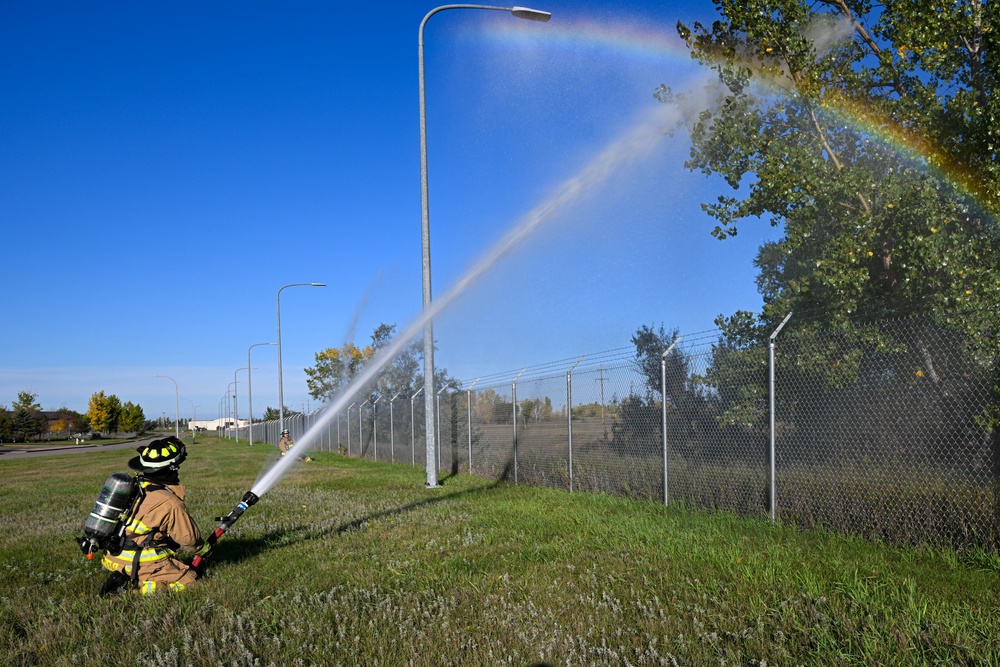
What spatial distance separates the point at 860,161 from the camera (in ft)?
33.4

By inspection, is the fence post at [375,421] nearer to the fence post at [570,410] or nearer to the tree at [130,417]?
the fence post at [570,410]

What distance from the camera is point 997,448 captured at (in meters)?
6.85

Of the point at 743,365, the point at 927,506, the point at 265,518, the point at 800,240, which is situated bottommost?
the point at 265,518

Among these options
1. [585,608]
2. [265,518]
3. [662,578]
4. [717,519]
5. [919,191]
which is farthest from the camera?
[265,518]

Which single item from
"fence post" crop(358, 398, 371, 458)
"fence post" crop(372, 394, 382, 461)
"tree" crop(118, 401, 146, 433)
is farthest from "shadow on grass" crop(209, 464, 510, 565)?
"tree" crop(118, 401, 146, 433)

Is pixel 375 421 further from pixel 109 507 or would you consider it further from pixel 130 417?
pixel 130 417

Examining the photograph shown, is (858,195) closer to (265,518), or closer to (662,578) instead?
(662,578)

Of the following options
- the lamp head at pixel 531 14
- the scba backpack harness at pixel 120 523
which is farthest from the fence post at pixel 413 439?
the scba backpack harness at pixel 120 523

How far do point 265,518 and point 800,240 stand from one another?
802 centimetres

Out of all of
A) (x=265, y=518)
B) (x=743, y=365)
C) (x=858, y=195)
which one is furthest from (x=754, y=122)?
(x=265, y=518)

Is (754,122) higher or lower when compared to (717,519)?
higher

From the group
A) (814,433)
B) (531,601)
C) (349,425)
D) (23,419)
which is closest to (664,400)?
(814,433)

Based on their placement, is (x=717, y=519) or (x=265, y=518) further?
(x=265, y=518)

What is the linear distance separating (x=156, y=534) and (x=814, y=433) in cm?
605
